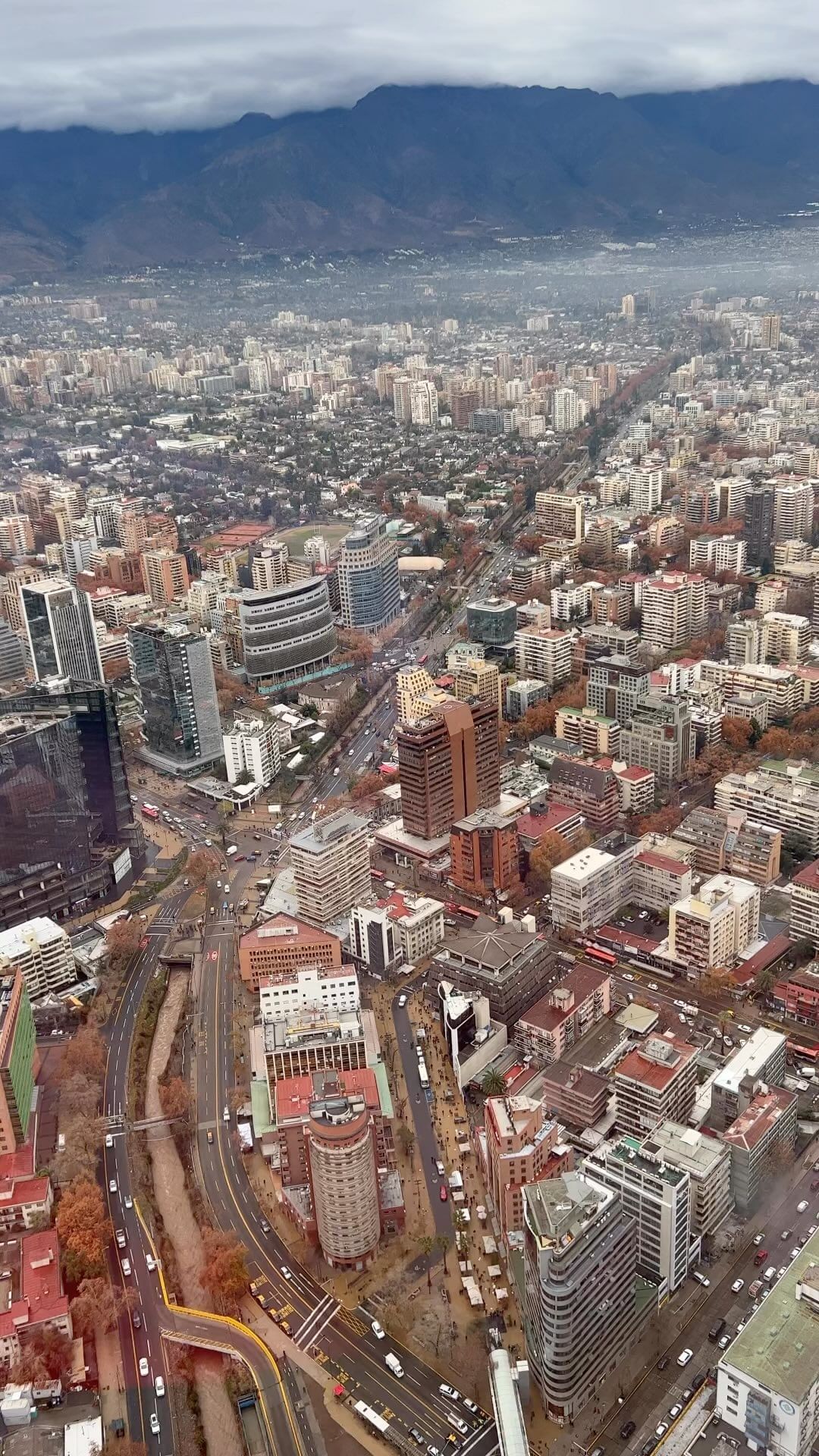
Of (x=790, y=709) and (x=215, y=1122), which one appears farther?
(x=790, y=709)

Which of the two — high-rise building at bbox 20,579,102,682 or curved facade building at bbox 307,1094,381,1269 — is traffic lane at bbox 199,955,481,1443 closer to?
curved facade building at bbox 307,1094,381,1269

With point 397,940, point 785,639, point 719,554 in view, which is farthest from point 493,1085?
point 719,554

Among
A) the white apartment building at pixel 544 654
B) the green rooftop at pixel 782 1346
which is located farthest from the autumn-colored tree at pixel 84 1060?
the white apartment building at pixel 544 654

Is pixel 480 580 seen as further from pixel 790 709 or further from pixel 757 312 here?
pixel 757 312

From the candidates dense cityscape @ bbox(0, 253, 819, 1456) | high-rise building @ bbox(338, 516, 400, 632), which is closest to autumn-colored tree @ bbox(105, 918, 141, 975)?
dense cityscape @ bbox(0, 253, 819, 1456)

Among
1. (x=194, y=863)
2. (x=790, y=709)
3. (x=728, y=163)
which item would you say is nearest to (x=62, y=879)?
(x=194, y=863)

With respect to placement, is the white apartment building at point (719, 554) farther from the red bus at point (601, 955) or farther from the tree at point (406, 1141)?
the tree at point (406, 1141)

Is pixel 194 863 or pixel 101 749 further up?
pixel 101 749
